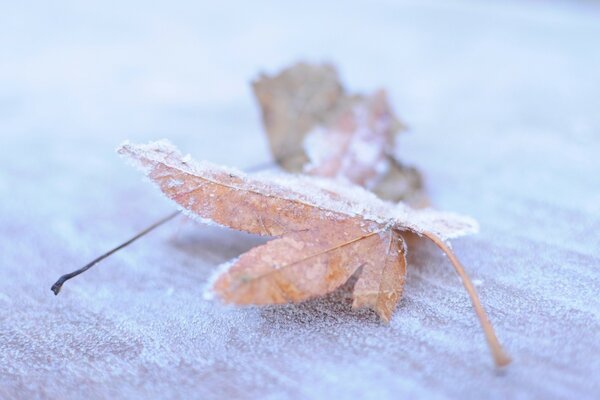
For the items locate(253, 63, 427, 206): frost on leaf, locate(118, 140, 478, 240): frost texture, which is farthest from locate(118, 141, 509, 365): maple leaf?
locate(253, 63, 427, 206): frost on leaf

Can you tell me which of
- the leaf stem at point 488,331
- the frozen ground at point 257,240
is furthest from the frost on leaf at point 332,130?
the leaf stem at point 488,331

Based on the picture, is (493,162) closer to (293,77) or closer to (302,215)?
(293,77)

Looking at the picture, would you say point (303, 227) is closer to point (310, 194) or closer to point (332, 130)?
point (310, 194)

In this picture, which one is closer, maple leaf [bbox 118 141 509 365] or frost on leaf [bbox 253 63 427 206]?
maple leaf [bbox 118 141 509 365]

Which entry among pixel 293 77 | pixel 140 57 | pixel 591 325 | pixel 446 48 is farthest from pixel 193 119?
pixel 591 325

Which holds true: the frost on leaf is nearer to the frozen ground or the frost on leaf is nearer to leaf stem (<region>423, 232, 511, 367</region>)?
the frozen ground

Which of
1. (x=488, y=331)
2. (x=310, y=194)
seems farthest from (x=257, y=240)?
(x=488, y=331)
